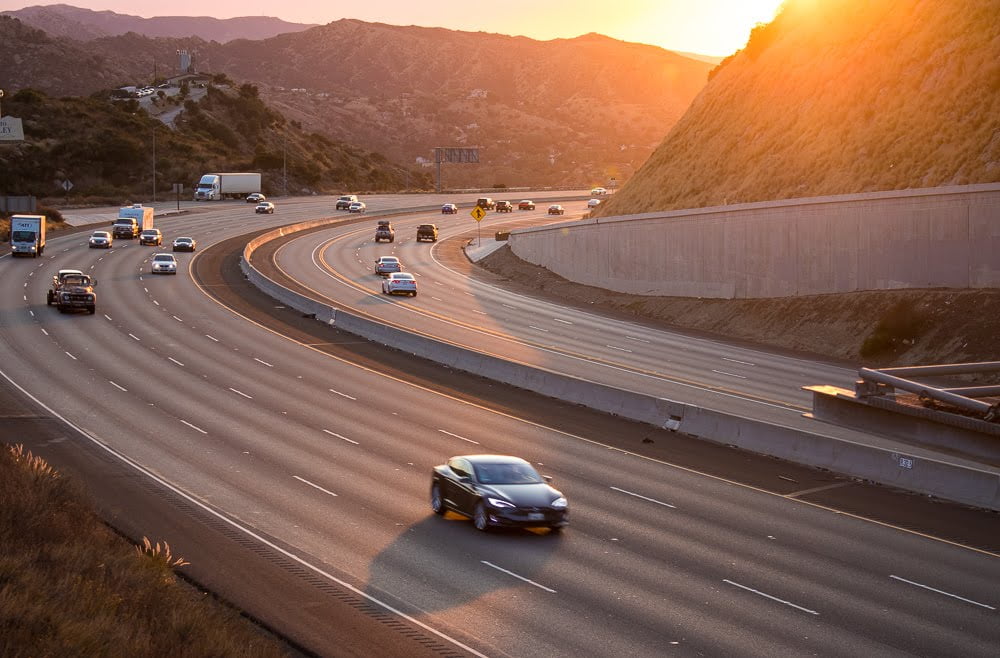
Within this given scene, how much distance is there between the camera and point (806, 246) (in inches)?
2130

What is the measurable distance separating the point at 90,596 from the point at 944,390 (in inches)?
685

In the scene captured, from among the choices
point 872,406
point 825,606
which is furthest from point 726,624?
point 872,406

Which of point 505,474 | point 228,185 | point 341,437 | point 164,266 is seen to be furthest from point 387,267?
point 228,185

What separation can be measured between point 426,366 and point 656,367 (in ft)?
28.0

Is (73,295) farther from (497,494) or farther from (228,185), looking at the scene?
(228,185)

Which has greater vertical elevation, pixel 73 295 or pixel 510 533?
pixel 510 533

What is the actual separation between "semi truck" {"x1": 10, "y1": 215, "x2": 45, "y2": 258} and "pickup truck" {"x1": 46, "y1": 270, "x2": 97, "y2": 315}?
21907 mm

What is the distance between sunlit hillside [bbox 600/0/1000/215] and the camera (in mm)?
57219

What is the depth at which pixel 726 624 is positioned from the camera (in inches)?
665

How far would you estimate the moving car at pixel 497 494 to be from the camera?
2184 centimetres

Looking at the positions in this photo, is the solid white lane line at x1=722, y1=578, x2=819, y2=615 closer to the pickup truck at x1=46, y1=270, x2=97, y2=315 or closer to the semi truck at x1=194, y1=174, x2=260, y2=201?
the pickup truck at x1=46, y1=270, x2=97, y2=315

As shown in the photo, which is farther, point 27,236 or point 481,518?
point 27,236

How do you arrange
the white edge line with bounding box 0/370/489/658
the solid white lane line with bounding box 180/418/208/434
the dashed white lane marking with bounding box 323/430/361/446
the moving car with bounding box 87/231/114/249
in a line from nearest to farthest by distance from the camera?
the white edge line with bounding box 0/370/489/658
the dashed white lane marking with bounding box 323/430/361/446
the solid white lane line with bounding box 180/418/208/434
the moving car with bounding box 87/231/114/249

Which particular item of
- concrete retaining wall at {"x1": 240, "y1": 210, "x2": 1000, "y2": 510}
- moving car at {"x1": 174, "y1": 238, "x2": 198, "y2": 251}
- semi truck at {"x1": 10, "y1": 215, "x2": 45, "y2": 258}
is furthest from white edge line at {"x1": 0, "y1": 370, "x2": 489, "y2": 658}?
moving car at {"x1": 174, "y1": 238, "x2": 198, "y2": 251}
